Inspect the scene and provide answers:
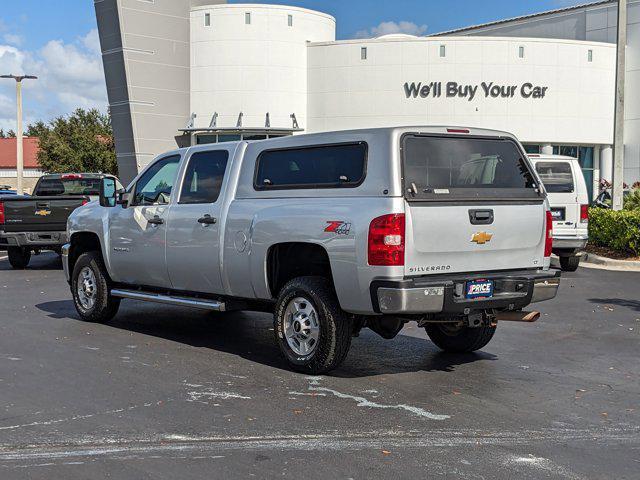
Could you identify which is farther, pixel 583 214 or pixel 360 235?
pixel 583 214

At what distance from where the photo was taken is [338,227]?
6746 mm

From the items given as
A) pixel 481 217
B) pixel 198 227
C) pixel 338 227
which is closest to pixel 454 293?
pixel 481 217

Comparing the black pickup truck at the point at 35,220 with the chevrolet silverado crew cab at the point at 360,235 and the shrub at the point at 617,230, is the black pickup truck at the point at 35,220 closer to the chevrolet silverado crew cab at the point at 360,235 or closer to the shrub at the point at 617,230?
the chevrolet silverado crew cab at the point at 360,235

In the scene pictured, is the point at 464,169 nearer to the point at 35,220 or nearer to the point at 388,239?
the point at 388,239

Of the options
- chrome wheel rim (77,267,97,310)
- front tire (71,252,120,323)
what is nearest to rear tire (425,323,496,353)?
front tire (71,252,120,323)

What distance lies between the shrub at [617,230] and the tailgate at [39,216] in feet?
37.7

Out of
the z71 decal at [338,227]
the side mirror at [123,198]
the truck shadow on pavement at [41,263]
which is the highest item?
the side mirror at [123,198]

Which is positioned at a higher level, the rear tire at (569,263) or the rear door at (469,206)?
the rear door at (469,206)

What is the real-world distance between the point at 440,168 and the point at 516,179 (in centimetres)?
90

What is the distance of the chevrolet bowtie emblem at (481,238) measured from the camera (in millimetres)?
6877

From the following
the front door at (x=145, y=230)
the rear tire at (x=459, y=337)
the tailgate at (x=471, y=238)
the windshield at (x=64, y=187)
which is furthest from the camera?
the windshield at (x=64, y=187)

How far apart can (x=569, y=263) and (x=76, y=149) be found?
5615 centimetres

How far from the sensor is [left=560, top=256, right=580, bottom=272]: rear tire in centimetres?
1584

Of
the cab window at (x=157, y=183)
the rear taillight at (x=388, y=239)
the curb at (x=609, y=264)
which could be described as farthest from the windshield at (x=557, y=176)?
the rear taillight at (x=388, y=239)
